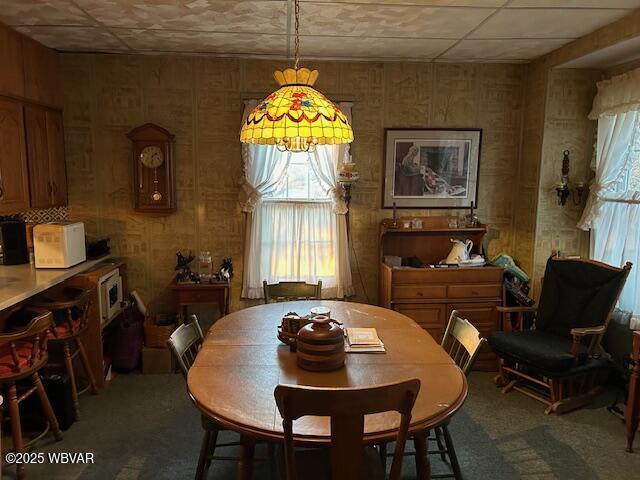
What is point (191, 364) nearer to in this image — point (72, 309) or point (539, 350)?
point (72, 309)

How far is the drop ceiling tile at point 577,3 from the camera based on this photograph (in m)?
2.62

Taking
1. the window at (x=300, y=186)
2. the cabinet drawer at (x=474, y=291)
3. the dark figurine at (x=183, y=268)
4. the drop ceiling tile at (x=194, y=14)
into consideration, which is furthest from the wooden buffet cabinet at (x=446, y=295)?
the drop ceiling tile at (x=194, y=14)

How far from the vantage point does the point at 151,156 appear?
12.8 feet

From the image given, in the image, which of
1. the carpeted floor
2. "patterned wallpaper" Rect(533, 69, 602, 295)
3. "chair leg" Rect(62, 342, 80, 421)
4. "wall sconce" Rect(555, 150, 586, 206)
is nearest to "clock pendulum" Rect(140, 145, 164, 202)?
"chair leg" Rect(62, 342, 80, 421)

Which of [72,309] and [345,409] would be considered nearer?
[345,409]

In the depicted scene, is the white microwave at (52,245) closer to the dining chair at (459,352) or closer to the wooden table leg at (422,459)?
the dining chair at (459,352)

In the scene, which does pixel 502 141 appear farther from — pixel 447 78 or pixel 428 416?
pixel 428 416

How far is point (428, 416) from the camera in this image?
1712mm

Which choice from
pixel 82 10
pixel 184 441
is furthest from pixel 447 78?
pixel 184 441

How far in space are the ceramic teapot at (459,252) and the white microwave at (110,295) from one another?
9.15 feet

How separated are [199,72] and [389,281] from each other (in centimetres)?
239

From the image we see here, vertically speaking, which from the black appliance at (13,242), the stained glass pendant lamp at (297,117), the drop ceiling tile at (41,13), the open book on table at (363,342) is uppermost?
the drop ceiling tile at (41,13)

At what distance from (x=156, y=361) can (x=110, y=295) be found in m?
0.65

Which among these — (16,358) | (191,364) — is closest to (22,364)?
(16,358)
